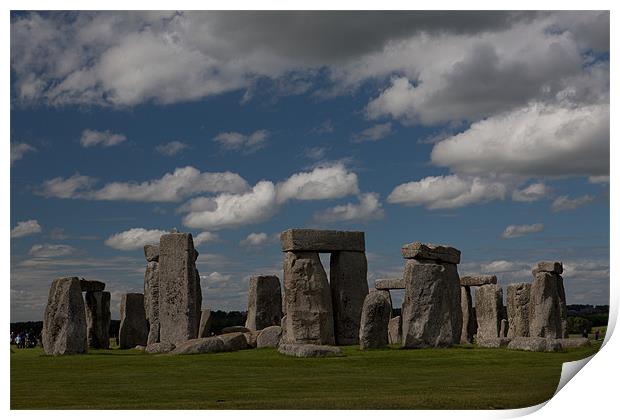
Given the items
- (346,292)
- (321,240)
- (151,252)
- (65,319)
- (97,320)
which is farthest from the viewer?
(151,252)

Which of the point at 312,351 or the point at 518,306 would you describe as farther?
the point at 518,306

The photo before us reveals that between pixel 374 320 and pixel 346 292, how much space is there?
4.10 metres

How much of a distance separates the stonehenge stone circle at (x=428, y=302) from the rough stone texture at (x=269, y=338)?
10.6 feet

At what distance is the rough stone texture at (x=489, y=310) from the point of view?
27031 mm

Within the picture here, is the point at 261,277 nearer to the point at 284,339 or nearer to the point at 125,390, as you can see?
the point at 284,339

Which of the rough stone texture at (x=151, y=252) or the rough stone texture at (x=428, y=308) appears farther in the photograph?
the rough stone texture at (x=151, y=252)

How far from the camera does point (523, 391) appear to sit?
46.3 feet

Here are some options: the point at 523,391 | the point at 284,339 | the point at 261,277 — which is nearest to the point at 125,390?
the point at 523,391

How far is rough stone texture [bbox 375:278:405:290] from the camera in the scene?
94.4 ft

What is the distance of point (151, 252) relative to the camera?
27000mm

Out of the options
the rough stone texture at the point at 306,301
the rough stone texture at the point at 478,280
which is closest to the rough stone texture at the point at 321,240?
the rough stone texture at the point at 306,301

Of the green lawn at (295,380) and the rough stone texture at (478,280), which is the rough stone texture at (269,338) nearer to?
the green lawn at (295,380)

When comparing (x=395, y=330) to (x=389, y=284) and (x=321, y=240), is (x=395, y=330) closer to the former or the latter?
(x=389, y=284)

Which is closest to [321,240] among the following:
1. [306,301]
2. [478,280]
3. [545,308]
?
[306,301]
